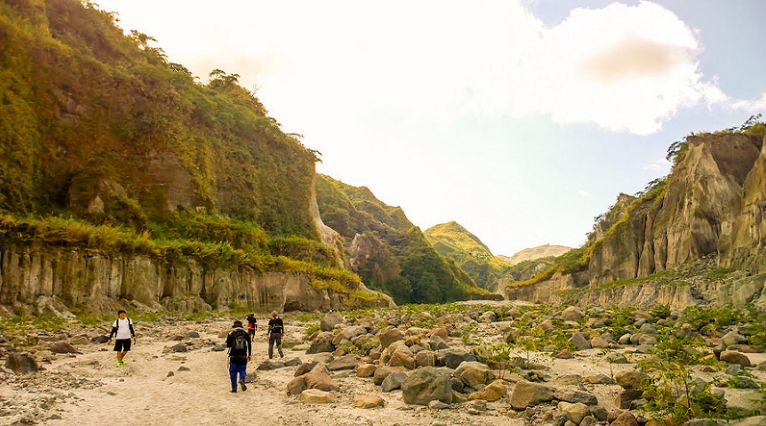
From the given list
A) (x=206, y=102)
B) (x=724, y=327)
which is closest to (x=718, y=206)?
(x=724, y=327)

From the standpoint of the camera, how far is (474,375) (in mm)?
8648

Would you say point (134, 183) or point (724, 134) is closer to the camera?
point (134, 183)

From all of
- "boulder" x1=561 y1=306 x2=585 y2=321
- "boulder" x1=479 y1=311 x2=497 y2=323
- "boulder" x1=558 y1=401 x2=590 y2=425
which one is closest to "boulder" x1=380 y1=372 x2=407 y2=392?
"boulder" x1=558 y1=401 x2=590 y2=425

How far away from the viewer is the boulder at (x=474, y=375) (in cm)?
858

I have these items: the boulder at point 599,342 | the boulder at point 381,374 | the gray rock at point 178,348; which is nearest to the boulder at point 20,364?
the gray rock at point 178,348

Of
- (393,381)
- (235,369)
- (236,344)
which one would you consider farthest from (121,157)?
(393,381)

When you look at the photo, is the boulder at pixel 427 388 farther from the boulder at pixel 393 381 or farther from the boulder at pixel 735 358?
the boulder at pixel 735 358

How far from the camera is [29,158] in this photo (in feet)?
84.3

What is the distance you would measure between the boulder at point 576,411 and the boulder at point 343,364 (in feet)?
17.9

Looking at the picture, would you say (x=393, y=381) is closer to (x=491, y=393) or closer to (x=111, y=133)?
(x=491, y=393)

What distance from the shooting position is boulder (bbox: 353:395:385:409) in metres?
7.68

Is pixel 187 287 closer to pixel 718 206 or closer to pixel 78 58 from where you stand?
pixel 78 58

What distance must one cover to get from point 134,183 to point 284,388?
28.1 meters

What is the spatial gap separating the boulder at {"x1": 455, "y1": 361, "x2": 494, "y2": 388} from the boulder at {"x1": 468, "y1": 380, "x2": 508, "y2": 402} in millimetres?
542
